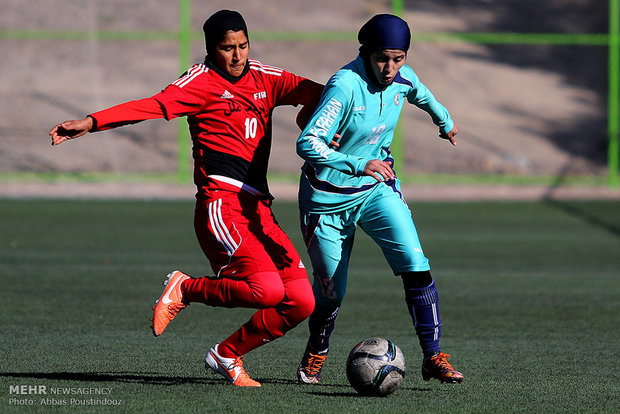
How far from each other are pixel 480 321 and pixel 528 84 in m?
22.4

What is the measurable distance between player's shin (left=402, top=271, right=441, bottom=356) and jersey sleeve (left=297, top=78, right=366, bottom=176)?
0.79 meters

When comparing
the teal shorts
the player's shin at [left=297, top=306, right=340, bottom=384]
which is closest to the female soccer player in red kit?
the teal shorts

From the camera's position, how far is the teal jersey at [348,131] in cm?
591

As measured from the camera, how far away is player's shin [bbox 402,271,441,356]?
6.17m

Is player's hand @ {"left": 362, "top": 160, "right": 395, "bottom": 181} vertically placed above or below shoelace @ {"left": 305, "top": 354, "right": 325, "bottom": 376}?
above

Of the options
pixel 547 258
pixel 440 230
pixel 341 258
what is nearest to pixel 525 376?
pixel 341 258

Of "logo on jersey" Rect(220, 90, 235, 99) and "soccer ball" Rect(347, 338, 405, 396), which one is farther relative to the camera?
"logo on jersey" Rect(220, 90, 235, 99)

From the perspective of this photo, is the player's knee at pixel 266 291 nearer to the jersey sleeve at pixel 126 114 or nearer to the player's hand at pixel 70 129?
the jersey sleeve at pixel 126 114

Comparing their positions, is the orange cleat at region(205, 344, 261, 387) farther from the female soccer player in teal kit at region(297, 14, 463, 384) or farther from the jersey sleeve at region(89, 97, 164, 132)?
the jersey sleeve at region(89, 97, 164, 132)

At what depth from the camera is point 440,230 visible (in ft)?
50.1

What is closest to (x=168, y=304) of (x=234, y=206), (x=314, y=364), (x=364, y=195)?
(x=234, y=206)

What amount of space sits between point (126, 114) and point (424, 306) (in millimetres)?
1976

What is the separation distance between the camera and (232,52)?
6043mm

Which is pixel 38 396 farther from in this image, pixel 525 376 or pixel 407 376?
pixel 525 376
